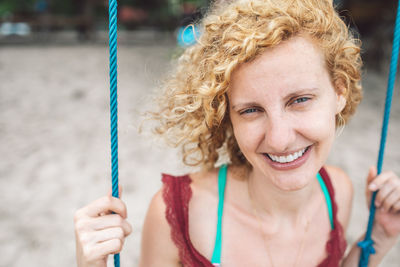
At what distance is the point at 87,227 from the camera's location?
0.99 m

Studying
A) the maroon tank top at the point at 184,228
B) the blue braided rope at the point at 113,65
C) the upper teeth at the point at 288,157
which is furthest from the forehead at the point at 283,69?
the maroon tank top at the point at 184,228

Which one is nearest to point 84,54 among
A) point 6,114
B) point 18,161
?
point 6,114

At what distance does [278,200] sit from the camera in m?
1.35

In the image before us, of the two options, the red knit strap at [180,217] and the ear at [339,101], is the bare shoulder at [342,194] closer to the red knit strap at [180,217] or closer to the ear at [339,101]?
the ear at [339,101]

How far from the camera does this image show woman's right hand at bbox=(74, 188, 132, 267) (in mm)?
966

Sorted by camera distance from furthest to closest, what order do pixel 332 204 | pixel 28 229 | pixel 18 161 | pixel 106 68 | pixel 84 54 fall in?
pixel 84 54, pixel 106 68, pixel 18 161, pixel 28 229, pixel 332 204

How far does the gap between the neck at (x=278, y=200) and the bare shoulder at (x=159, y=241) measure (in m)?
0.36

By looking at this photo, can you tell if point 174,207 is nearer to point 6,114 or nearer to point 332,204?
point 332,204

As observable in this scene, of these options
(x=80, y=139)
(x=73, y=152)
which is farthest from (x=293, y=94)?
(x=80, y=139)

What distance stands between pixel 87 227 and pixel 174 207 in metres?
0.36

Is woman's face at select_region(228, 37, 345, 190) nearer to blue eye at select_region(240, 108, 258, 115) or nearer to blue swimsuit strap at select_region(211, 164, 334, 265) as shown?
blue eye at select_region(240, 108, 258, 115)

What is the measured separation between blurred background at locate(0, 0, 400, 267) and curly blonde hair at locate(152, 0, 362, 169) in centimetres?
12

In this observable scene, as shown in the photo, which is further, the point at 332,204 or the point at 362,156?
the point at 362,156

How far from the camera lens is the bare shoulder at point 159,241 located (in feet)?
4.17
